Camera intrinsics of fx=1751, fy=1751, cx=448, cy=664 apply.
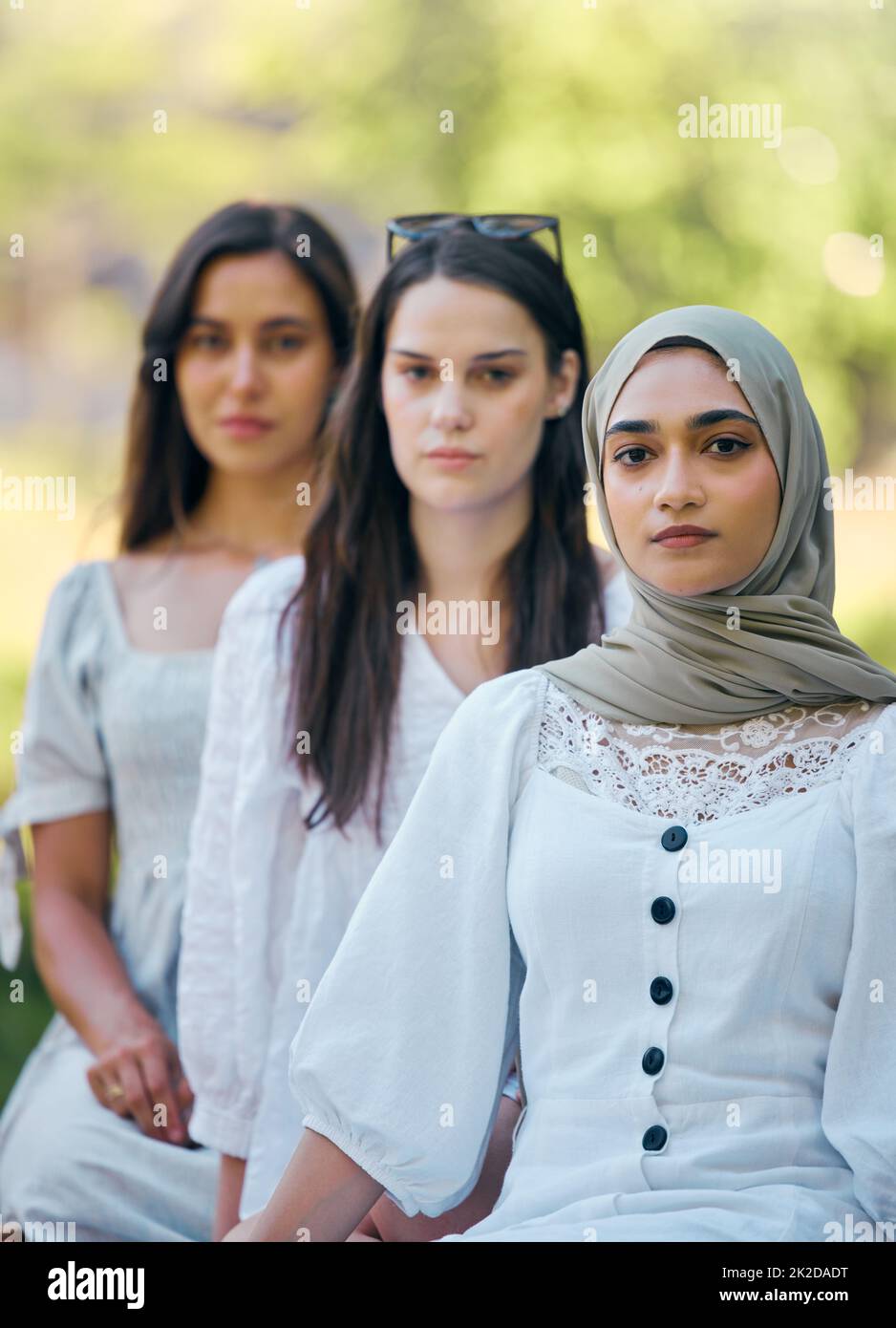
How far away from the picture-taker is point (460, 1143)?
7.15 feet

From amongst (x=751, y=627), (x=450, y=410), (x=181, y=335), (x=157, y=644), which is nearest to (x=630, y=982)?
(x=751, y=627)

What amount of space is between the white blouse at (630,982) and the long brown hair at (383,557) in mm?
979

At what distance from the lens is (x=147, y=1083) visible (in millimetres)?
3623

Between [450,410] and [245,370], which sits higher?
[245,370]

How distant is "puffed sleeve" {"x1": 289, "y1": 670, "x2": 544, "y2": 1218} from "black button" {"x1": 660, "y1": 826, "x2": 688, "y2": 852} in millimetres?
208

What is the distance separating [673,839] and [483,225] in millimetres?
1600

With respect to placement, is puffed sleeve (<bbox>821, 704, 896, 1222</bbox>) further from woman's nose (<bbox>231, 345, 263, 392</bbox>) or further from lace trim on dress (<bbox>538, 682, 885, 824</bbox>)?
woman's nose (<bbox>231, 345, 263, 392</bbox>)

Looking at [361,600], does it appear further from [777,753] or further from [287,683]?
[777,753]

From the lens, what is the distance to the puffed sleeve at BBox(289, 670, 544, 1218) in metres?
2.17

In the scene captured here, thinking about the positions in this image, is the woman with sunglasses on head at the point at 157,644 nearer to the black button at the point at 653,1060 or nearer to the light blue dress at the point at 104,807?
the light blue dress at the point at 104,807

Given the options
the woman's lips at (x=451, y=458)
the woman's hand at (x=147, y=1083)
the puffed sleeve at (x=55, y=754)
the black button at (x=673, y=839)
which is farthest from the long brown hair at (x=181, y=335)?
the black button at (x=673, y=839)

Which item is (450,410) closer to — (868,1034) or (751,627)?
(751,627)

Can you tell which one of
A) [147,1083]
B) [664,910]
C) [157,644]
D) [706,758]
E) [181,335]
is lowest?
[147,1083]

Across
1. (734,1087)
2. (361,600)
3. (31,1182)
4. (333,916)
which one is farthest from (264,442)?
(734,1087)
